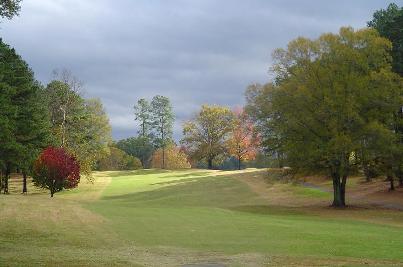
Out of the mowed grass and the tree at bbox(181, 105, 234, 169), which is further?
the tree at bbox(181, 105, 234, 169)

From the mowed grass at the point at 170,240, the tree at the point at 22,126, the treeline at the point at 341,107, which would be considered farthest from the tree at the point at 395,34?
the tree at the point at 22,126

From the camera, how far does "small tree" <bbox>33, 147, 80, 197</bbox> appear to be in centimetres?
4653

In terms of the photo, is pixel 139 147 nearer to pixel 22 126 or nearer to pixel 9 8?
pixel 22 126

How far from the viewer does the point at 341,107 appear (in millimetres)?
38750

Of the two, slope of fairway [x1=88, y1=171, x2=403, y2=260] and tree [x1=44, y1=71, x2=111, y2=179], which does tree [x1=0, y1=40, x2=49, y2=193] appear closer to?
tree [x1=44, y1=71, x2=111, y2=179]

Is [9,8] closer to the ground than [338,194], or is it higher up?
higher up

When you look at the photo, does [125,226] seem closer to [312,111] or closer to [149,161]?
[312,111]

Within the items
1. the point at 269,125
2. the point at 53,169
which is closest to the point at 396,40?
the point at 269,125

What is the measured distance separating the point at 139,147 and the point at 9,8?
373 ft

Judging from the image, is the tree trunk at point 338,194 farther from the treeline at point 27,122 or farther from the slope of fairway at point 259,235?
the treeline at point 27,122

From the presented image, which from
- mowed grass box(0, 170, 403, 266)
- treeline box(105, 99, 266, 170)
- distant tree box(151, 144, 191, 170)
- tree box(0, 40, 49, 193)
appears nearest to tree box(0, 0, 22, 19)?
mowed grass box(0, 170, 403, 266)

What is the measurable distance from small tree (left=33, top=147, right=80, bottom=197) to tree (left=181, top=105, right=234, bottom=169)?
53475 mm

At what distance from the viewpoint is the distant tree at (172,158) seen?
113375mm

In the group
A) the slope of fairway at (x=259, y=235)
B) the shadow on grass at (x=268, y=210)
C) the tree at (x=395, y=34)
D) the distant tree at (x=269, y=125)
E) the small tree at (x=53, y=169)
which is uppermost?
the tree at (x=395, y=34)
